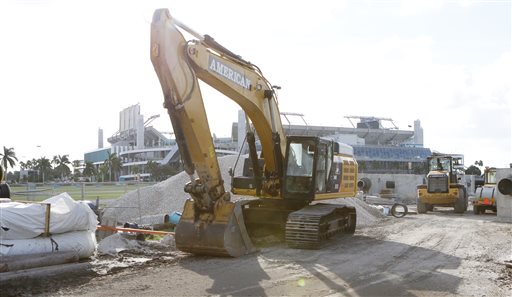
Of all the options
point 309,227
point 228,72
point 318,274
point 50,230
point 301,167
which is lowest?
point 318,274

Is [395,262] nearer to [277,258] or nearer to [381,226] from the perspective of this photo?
[277,258]

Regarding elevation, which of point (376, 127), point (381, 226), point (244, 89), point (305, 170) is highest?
point (376, 127)

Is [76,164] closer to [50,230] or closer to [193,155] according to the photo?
[193,155]

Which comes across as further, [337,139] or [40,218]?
[337,139]

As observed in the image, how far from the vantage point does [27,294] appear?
22.9 feet

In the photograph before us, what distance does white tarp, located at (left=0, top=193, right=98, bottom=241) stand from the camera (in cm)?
791

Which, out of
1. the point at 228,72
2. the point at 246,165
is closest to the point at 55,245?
the point at 228,72

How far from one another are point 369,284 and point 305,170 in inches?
186

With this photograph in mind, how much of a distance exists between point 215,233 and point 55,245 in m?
2.84

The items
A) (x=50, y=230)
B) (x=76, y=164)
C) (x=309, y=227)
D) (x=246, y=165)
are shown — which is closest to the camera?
(x=50, y=230)

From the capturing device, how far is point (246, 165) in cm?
1351

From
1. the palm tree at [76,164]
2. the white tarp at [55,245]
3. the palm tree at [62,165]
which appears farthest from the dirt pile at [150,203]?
the palm tree at [76,164]

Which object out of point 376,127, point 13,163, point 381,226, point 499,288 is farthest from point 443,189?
point 13,163

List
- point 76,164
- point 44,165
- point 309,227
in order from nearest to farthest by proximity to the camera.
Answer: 1. point 309,227
2. point 44,165
3. point 76,164
